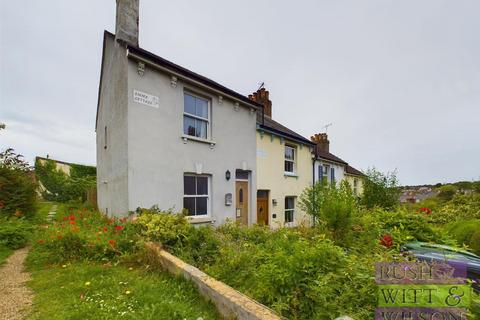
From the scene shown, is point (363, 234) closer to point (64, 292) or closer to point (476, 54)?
point (64, 292)

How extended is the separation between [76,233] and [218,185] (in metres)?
4.84

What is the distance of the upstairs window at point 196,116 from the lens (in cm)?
840

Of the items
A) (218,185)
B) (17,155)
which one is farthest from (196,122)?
(17,155)

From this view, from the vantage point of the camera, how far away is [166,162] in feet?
24.7

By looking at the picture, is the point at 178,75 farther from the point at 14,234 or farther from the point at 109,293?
the point at 14,234

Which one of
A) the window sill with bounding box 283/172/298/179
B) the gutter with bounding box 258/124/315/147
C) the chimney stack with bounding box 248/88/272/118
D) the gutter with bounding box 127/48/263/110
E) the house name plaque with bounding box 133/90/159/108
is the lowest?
the window sill with bounding box 283/172/298/179

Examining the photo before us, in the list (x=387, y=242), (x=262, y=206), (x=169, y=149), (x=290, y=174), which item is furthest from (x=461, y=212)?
(x=169, y=149)

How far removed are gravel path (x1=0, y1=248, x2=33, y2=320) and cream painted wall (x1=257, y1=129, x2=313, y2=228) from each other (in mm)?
8394

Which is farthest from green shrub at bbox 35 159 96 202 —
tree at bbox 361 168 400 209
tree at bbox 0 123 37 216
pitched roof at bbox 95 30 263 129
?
tree at bbox 361 168 400 209

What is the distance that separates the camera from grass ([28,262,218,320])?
9.80 feet

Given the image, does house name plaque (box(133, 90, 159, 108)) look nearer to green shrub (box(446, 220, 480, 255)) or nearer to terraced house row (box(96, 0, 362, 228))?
terraced house row (box(96, 0, 362, 228))

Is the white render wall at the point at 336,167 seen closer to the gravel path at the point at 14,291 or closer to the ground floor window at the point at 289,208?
the ground floor window at the point at 289,208

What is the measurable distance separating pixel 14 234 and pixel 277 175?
10.2 meters

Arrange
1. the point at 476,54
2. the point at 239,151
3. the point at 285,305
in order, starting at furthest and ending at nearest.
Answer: the point at 239,151, the point at 476,54, the point at 285,305
